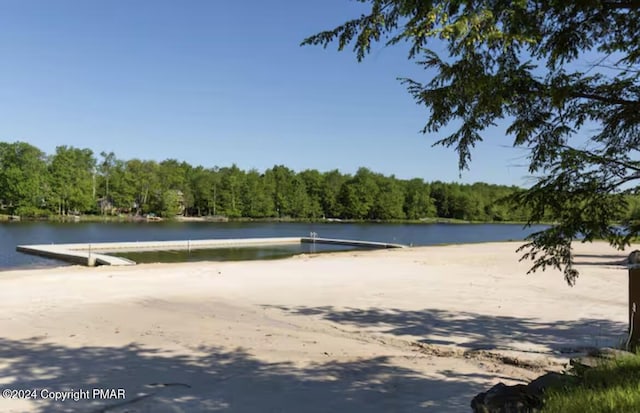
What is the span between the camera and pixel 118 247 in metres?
31.8

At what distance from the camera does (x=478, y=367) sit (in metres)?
5.45

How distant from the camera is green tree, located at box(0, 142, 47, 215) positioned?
279 feet

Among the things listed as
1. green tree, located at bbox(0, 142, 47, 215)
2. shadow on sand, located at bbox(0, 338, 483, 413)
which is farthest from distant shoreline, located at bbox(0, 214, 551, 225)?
shadow on sand, located at bbox(0, 338, 483, 413)

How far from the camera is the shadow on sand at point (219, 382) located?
4.17 metres

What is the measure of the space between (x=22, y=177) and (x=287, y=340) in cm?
9639

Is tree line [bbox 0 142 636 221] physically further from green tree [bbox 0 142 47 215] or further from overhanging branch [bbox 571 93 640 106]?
overhanging branch [bbox 571 93 640 106]

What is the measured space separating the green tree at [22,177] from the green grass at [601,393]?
319 feet

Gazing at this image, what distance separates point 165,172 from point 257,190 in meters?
21.0

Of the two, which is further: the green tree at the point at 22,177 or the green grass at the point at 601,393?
the green tree at the point at 22,177

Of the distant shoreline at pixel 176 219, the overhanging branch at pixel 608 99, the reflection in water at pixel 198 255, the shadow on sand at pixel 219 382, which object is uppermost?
the overhanging branch at pixel 608 99

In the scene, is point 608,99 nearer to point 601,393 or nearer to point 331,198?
point 601,393

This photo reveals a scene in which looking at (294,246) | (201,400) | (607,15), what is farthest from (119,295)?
(294,246)

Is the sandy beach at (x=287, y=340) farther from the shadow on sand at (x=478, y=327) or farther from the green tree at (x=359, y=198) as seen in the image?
the green tree at (x=359, y=198)

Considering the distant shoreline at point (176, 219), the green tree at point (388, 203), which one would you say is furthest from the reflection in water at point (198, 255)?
the green tree at point (388, 203)
